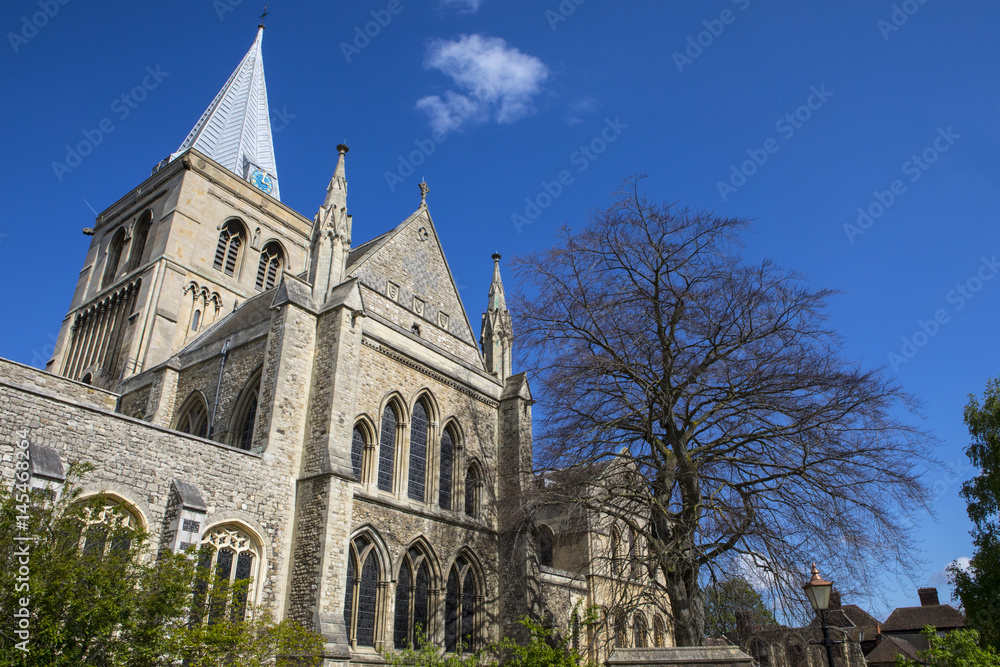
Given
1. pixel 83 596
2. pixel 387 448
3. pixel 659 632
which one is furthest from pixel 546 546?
pixel 83 596

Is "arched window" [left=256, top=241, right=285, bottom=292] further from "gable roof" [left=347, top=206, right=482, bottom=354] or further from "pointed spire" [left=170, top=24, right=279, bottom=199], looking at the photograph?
"gable roof" [left=347, top=206, right=482, bottom=354]

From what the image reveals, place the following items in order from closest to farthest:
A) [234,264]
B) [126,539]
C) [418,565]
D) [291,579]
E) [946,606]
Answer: [126,539] < [291,579] < [418,565] < [234,264] < [946,606]

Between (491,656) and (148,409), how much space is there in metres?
11.4

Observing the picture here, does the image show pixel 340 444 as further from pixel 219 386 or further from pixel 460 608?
pixel 460 608

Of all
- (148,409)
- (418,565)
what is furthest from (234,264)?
(418,565)

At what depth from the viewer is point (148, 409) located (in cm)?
1914

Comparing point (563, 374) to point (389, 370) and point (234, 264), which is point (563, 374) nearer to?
point (389, 370)

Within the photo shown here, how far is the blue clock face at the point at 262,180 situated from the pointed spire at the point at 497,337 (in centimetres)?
1706

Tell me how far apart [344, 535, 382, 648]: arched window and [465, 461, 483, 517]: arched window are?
391 centimetres

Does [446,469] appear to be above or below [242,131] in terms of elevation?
below

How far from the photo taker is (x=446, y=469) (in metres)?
18.4

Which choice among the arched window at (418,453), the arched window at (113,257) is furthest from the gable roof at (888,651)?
the arched window at (113,257)

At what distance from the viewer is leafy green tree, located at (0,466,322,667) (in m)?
7.96

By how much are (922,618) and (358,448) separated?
143ft
